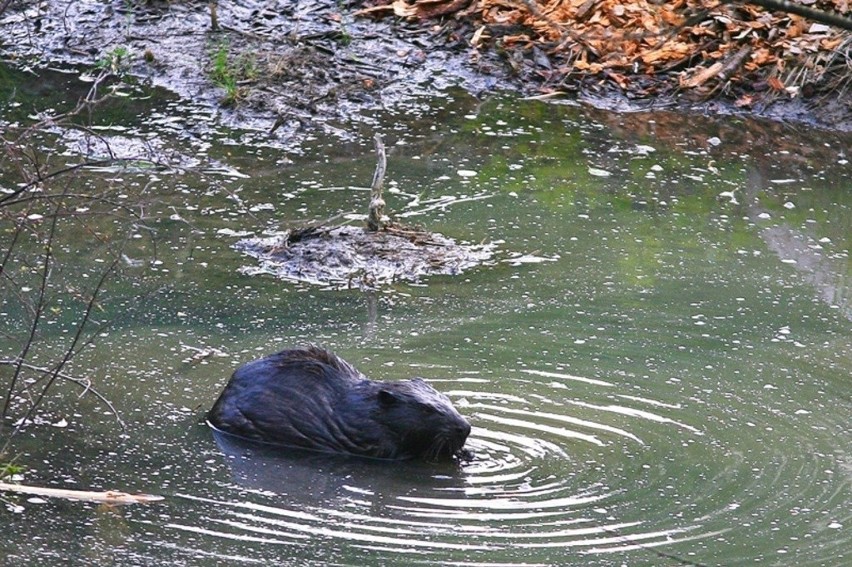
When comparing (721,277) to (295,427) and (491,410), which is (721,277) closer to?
(491,410)

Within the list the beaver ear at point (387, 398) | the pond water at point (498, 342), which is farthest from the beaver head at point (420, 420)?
the pond water at point (498, 342)

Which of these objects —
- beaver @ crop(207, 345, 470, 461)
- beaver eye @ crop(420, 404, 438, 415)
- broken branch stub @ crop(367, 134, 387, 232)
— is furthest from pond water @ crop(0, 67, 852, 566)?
broken branch stub @ crop(367, 134, 387, 232)

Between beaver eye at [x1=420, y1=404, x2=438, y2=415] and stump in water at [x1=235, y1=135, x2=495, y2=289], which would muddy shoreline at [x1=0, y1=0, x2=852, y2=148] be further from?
beaver eye at [x1=420, y1=404, x2=438, y2=415]

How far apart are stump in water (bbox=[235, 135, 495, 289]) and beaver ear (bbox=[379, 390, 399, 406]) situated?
1.99 metres

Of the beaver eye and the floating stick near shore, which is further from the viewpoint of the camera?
the beaver eye

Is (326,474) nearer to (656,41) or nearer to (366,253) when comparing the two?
(366,253)

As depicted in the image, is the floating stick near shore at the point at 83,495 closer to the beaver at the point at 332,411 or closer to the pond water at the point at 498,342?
the pond water at the point at 498,342

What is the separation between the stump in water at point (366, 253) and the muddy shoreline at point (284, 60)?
2290mm

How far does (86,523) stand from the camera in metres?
4.64

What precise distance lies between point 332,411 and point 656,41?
279 inches

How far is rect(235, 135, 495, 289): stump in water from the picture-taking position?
7.68m

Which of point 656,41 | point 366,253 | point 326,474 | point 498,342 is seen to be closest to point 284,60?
point 656,41

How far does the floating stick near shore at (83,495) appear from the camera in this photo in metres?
4.78

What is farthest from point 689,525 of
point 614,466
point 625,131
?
point 625,131
